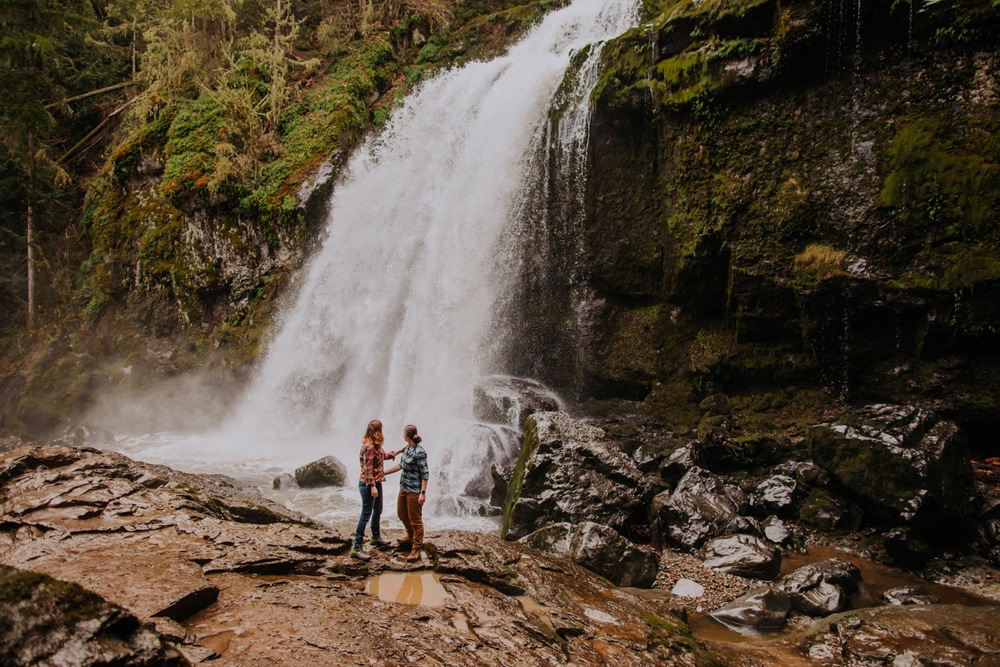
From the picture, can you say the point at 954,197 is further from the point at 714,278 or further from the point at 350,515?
the point at 350,515

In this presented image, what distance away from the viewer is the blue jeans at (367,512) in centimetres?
583

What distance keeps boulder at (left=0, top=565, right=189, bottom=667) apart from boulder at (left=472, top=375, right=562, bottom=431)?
9.56m

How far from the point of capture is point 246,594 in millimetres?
4535

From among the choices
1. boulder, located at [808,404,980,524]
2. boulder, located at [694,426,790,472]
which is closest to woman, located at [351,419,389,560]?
boulder, located at [694,426,790,472]

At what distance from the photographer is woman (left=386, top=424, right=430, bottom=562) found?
593cm

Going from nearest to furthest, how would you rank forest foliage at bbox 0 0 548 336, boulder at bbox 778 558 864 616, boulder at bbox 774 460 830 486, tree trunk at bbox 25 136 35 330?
boulder at bbox 778 558 864 616, boulder at bbox 774 460 830 486, forest foliage at bbox 0 0 548 336, tree trunk at bbox 25 136 35 330

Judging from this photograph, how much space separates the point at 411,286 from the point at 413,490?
9928 millimetres

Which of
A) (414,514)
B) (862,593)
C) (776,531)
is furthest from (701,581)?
(414,514)

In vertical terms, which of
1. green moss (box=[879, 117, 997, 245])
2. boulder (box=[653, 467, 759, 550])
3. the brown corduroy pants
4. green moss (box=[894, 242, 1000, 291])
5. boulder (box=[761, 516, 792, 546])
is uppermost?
green moss (box=[879, 117, 997, 245])

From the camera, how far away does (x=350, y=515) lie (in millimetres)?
9438

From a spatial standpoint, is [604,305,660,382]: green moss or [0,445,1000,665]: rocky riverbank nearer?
[0,445,1000,665]: rocky riverbank

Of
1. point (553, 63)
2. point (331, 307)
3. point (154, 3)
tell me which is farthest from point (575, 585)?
point (154, 3)

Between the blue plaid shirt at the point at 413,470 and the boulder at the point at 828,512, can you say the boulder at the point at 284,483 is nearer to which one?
the blue plaid shirt at the point at 413,470

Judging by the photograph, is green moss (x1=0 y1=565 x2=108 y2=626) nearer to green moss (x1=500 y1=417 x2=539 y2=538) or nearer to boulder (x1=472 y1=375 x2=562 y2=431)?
green moss (x1=500 y1=417 x2=539 y2=538)
